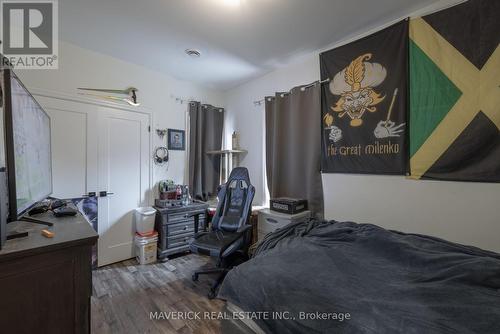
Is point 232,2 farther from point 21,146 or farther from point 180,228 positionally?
point 180,228

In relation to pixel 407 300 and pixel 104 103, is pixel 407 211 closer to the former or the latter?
pixel 407 300

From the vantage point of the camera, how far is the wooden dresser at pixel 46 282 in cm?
72

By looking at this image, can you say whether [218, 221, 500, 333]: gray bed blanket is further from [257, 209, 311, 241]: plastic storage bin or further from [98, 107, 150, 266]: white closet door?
[98, 107, 150, 266]: white closet door

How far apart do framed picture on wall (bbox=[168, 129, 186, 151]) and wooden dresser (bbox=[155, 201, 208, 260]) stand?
91 cm

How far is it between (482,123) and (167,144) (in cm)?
339

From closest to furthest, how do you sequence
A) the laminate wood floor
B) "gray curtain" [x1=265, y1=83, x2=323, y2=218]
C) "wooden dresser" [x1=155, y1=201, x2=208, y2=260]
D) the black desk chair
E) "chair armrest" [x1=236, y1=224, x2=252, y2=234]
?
the laminate wood floor → the black desk chair → "chair armrest" [x1=236, y1=224, x2=252, y2=234] → "gray curtain" [x1=265, y1=83, x2=323, y2=218] → "wooden dresser" [x1=155, y1=201, x2=208, y2=260]

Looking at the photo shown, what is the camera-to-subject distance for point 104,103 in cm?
275

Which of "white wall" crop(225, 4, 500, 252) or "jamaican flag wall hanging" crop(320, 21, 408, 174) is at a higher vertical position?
"jamaican flag wall hanging" crop(320, 21, 408, 174)

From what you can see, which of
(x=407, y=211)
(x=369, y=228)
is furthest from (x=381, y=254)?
(x=407, y=211)

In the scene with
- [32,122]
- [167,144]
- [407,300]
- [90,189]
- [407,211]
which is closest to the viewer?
[407,300]

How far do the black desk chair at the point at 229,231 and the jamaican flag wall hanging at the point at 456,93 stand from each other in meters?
1.70

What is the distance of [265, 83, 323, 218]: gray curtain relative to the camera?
2.62 metres

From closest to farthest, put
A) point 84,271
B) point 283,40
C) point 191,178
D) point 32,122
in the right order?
point 84,271
point 32,122
point 283,40
point 191,178

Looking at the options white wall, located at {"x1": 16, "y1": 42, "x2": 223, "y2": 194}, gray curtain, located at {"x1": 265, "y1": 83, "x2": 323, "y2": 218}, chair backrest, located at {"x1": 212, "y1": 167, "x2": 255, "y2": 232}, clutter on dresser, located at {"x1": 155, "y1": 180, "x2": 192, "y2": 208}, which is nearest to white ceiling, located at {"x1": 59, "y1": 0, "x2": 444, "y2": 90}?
white wall, located at {"x1": 16, "y1": 42, "x2": 223, "y2": 194}
